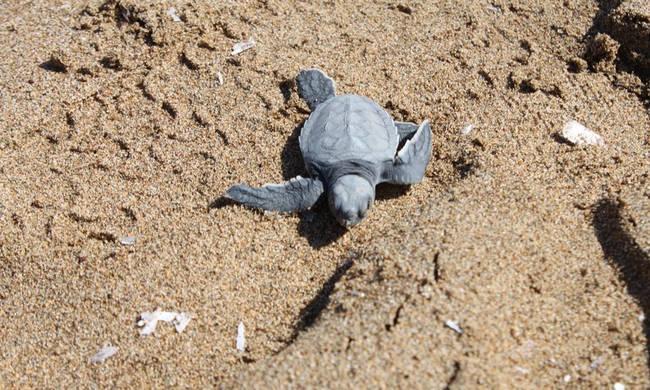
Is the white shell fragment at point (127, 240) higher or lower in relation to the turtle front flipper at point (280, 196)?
lower

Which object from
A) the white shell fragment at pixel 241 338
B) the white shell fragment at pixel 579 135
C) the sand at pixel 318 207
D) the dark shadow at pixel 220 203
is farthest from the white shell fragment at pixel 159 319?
the white shell fragment at pixel 579 135

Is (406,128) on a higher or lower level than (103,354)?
higher

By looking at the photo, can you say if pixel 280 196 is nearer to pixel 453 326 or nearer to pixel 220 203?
pixel 220 203

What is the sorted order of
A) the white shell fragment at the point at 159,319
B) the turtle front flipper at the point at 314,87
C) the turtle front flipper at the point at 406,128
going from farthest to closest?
the turtle front flipper at the point at 314,87 < the turtle front flipper at the point at 406,128 < the white shell fragment at the point at 159,319

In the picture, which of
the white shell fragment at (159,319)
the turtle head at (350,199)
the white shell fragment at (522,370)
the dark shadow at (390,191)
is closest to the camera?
the white shell fragment at (522,370)

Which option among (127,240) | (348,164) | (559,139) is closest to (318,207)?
(348,164)

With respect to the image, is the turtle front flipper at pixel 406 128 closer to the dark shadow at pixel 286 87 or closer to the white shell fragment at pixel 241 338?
the dark shadow at pixel 286 87

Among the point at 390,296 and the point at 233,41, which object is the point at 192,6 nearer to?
the point at 233,41
